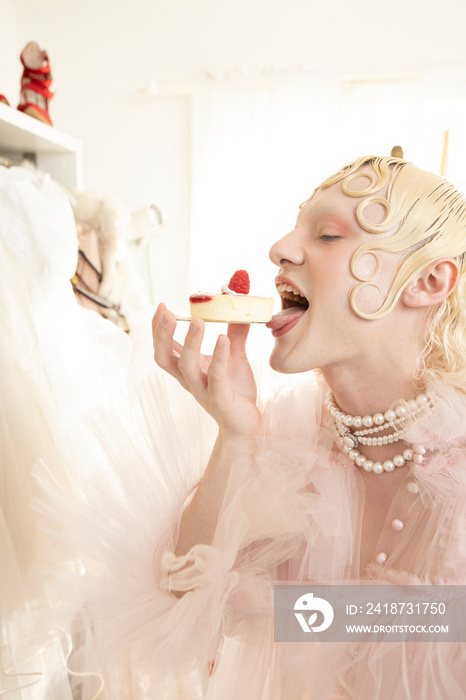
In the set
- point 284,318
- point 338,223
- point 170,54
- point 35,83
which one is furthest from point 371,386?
point 170,54

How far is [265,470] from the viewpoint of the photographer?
0.95 meters

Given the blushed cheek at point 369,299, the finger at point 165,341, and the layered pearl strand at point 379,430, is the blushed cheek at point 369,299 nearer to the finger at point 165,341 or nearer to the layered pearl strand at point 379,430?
the layered pearl strand at point 379,430

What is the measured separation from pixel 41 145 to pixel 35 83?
0.78 feet

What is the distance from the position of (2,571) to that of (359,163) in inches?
44.7

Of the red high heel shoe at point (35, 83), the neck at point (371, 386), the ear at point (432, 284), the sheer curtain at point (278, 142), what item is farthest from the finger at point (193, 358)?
the sheer curtain at point (278, 142)

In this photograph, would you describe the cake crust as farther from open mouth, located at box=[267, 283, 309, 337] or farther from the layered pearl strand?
the layered pearl strand

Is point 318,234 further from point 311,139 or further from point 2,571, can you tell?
point 311,139

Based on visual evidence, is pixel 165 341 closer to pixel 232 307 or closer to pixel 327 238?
pixel 232 307

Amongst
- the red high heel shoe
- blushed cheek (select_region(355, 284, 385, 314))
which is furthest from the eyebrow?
the red high heel shoe

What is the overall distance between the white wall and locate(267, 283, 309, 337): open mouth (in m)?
2.56

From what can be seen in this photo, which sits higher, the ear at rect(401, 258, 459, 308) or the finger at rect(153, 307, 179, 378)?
the ear at rect(401, 258, 459, 308)

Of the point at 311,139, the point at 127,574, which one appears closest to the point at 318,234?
the point at 127,574

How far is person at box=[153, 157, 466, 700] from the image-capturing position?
0.88m

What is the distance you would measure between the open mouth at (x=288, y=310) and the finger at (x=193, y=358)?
0.54 ft
